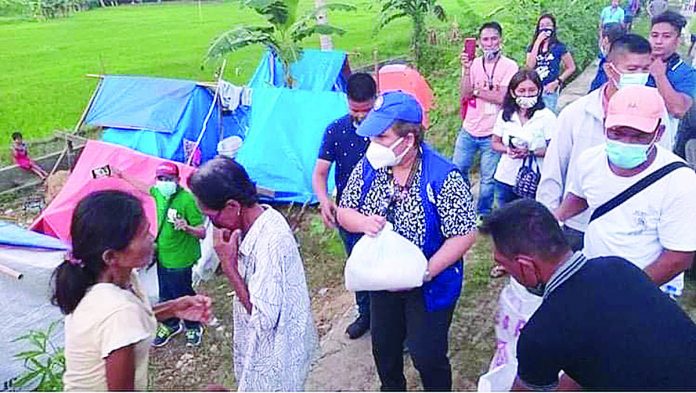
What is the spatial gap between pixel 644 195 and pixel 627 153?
0.54 feet

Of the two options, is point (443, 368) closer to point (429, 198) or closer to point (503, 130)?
point (429, 198)

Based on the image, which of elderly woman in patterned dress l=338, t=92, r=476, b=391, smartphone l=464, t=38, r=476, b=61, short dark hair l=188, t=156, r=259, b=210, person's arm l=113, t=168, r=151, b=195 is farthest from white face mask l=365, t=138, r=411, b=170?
person's arm l=113, t=168, r=151, b=195

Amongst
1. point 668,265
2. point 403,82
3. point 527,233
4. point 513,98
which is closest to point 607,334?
point 527,233

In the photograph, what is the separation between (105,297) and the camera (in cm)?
199

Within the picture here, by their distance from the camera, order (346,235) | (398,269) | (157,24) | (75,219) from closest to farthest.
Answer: (75,219)
(398,269)
(346,235)
(157,24)

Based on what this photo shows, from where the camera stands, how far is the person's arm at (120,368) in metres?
1.93

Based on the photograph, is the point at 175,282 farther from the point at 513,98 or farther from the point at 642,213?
the point at 642,213

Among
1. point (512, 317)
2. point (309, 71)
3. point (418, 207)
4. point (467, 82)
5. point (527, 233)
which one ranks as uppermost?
point (527, 233)

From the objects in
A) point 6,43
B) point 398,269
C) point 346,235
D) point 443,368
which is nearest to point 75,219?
point 398,269

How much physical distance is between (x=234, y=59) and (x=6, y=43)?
888 centimetres

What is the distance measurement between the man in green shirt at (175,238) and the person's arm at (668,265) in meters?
2.77

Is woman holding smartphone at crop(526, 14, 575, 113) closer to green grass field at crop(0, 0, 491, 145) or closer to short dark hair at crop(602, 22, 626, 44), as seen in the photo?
short dark hair at crop(602, 22, 626, 44)

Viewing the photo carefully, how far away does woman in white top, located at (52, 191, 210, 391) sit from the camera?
1.95 meters

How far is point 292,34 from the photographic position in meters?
8.53
